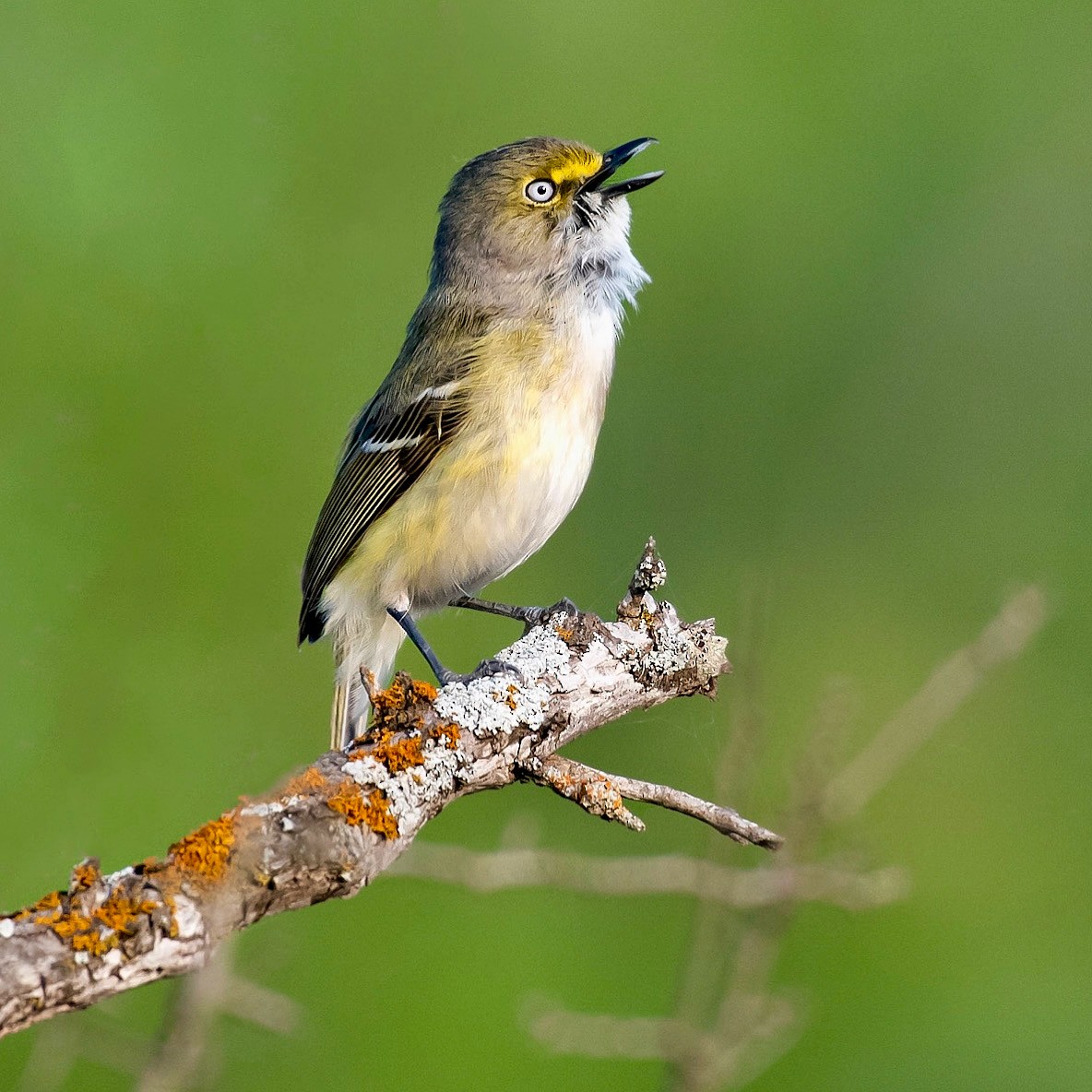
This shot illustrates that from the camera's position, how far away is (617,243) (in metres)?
5.16

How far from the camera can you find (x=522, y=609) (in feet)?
16.0

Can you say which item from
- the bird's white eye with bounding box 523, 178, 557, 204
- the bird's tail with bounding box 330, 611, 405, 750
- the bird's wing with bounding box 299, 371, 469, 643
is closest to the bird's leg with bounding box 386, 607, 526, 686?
the bird's tail with bounding box 330, 611, 405, 750

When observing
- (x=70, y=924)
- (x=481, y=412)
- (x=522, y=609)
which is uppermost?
(x=481, y=412)

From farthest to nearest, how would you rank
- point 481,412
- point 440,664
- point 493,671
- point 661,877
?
point 481,412 < point 440,664 < point 493,671 < point 661,877

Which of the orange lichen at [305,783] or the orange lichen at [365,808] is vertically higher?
the orange lichen at [305,783]

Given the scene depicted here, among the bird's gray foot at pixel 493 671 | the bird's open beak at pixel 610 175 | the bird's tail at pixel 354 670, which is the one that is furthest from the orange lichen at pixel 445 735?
the bird's open beak at pixel 610 175

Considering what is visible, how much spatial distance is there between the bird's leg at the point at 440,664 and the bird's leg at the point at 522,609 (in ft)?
0.72

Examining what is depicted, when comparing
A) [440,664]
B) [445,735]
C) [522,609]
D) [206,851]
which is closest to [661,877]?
[445,735]

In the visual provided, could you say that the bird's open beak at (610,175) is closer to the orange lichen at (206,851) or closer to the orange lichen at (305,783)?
the orange lichen at (305,783)

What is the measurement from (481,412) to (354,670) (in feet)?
3.78

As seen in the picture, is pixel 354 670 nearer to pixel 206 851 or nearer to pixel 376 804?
pixel 376 804

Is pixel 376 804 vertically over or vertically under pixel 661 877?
over

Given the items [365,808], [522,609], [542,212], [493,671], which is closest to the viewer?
[365,808]

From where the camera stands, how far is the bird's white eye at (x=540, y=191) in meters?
5.26
